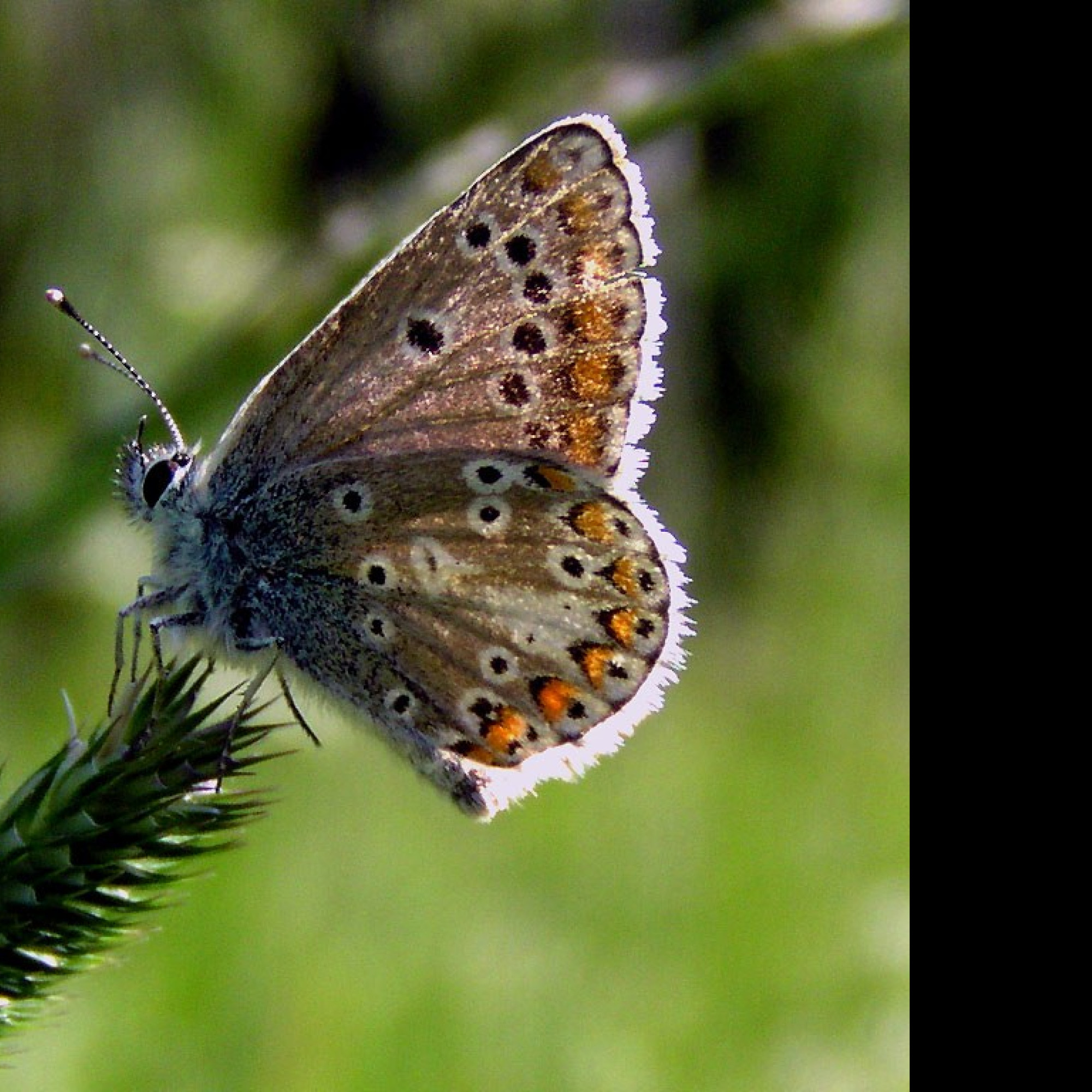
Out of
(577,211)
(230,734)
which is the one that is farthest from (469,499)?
(230,734)

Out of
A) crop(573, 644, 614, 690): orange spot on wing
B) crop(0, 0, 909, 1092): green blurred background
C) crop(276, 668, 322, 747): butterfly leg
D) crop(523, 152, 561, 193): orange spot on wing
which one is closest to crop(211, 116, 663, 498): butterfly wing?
crop(523, 152, 561, 193): orange spot on wing

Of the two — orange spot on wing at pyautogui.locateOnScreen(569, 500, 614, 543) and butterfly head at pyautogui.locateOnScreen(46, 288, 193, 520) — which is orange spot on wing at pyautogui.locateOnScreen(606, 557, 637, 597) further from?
butterfly head at pyautogui.locateOnScreen(46, 288, 193, 520)

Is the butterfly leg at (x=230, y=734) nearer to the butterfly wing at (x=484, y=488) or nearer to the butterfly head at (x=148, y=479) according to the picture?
the butterfly wing at (x=484, y=488)

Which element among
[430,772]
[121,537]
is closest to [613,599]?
[430,772]

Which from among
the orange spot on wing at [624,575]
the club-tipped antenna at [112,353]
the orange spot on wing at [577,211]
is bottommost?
the club-tipped antenna at [112,353]

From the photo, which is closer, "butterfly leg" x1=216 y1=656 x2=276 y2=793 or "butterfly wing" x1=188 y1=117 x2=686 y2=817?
"butterfly leg" x1=216 y1=656 x2=276 y2=793

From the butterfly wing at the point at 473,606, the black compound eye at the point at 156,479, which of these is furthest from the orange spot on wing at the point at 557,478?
the black compound eye at the point at 156,479

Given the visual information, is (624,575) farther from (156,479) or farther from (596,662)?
(156,479)
